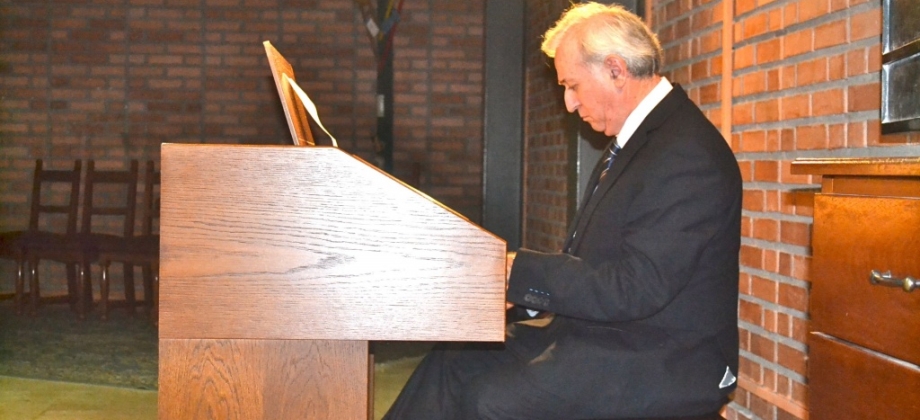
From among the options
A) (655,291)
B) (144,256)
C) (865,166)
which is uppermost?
(865,166)

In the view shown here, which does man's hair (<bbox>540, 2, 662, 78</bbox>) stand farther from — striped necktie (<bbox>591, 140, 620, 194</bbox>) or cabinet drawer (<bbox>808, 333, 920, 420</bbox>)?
cabinet drawer (<bbox>808, 333, 920, 420</bbox>)

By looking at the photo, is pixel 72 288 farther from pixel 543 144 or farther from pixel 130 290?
pixel 543 144

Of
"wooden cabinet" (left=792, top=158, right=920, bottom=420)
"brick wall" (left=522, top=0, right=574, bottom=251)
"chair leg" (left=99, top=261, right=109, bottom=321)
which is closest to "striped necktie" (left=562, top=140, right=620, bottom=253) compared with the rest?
"wooden cabinet" (left=792, top=158, right=920, bottom=420)

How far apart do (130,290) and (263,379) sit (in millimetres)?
5262

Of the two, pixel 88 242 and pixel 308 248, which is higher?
pixel 308 248

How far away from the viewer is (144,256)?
6176 mm

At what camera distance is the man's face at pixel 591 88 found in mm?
2088

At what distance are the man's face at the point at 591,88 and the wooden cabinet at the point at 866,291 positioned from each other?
681 millimetres

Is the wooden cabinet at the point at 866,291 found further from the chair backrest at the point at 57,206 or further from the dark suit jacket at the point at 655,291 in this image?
the chair backrest at the point at 57,206

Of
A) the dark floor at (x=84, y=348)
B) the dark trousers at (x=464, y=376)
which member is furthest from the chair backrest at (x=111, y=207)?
the dark trousers at (x=464, y=376)

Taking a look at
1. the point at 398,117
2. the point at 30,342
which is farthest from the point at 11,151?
the point at 398,117

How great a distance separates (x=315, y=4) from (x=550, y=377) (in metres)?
5.71

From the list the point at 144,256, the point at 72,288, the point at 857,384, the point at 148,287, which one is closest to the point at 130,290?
the point at 148,287

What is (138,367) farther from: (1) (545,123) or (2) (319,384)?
(2) (319,384)
